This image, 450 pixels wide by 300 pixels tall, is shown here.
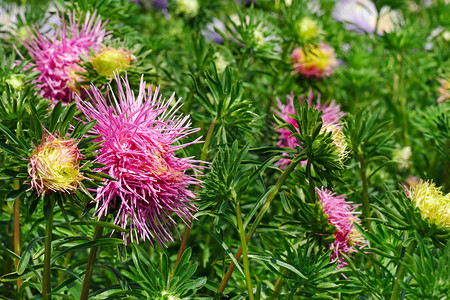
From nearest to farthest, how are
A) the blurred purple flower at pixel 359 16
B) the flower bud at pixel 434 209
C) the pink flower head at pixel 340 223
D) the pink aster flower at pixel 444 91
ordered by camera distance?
the flower bud at pixel 434 209
the pink flower head at pixel 340 223
the pink aster flower at pixel 444 91
the blurred purple flower at pixel 359 16

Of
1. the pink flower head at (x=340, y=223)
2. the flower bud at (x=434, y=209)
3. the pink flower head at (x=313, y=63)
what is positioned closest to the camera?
the flower bud at (x=434, y=209)

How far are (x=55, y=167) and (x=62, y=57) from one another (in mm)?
596

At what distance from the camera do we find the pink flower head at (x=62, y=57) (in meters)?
1.38

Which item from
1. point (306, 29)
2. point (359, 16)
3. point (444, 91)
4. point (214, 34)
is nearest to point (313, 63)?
point (306, 29)

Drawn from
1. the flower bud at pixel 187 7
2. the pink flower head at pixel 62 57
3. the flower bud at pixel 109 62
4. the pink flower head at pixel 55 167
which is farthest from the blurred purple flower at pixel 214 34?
the pink flower head at pixel 55 167

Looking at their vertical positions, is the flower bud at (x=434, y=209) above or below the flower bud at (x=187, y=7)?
below

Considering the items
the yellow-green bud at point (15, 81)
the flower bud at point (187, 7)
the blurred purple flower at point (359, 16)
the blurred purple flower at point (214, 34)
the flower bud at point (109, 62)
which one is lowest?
the yellow-green bud at point (15, 81)

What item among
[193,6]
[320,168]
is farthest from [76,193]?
[193,6]

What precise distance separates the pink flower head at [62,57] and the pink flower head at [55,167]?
1.55ft

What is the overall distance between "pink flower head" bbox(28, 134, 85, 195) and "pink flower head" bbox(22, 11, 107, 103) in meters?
0.47

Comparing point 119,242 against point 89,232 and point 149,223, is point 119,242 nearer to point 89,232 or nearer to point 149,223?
point 149,223

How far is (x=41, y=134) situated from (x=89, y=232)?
403 mm

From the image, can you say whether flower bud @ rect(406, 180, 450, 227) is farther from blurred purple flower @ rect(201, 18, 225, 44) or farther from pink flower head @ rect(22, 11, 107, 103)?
blurred purple flower @ rect(201, 18, 225, 44)

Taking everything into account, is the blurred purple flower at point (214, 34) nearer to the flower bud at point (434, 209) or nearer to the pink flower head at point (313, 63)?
the pink flower head at point (313, 63)
